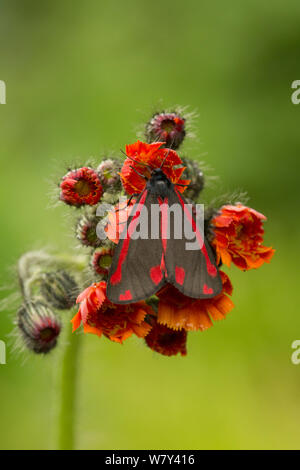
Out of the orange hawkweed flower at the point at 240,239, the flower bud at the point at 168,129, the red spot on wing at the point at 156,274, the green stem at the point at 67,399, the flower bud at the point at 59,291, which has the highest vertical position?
the flower bud at the point at 168,129

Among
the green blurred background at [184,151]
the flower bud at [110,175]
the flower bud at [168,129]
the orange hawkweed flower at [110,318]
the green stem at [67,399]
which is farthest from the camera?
the green blurred background at [184,151]

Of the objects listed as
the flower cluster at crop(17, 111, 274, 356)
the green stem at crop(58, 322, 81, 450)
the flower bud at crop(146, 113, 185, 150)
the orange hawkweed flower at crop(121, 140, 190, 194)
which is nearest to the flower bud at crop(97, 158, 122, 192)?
the flower cluster at crop(17, 111, 274, 356)

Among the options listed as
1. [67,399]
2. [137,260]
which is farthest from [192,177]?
[67,399]

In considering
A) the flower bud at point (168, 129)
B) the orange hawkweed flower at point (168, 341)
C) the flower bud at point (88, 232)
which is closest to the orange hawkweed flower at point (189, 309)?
the orange hawkweed flower at point (168, 341)

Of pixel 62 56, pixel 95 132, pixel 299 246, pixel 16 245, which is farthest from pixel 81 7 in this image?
pixel 299 246

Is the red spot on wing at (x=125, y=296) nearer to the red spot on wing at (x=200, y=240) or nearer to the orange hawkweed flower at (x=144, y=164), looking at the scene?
the red spot on wing at (x=200, y=240)

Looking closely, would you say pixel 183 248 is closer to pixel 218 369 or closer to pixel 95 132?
pixel 218 369

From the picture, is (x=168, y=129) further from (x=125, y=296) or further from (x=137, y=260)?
(x=125, y=296)
